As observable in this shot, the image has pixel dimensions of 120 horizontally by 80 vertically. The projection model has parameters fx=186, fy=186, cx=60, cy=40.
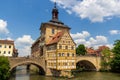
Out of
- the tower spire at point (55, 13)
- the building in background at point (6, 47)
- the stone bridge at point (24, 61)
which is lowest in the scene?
the stone bridge at point (24, 61)

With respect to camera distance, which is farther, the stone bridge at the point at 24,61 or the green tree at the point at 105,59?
the green tree at the point at 105,59

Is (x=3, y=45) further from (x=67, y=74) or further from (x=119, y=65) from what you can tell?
(x=119, y=65)

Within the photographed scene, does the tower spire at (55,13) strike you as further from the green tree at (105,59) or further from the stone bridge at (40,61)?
the green tree at (105,59)

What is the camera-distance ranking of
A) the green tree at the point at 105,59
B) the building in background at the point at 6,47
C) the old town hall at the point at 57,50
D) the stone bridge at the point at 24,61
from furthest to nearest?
the green tree at the point at 105,59
the building in background at the point at 6,47
the old town hall at the point at 57,50
the stone bridge at the point at 24,61

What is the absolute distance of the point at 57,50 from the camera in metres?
46.1

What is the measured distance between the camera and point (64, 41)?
154 ft

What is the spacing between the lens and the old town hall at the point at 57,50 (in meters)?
46.2

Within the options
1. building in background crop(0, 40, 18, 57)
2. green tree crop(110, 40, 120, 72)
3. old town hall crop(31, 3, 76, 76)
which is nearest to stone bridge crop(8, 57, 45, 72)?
old town hall crop(31, 3, 76, 76)

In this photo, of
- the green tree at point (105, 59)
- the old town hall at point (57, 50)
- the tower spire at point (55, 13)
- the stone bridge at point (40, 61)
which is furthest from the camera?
the green tree at point (105, 59)

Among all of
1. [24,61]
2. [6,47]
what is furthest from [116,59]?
[6,47]

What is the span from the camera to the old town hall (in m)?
46.2

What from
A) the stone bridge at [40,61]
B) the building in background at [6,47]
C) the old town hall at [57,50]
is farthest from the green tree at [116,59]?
the building in background at [6,47]

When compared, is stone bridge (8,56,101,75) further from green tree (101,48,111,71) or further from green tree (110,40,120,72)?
green tree (110,40,120,72)

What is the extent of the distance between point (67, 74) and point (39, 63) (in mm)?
8715
